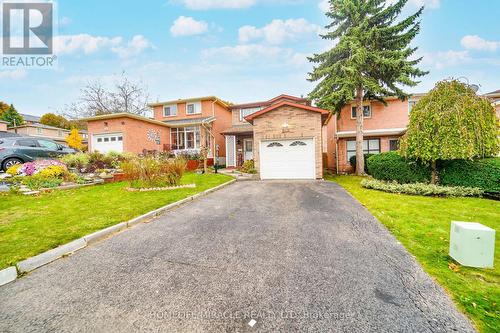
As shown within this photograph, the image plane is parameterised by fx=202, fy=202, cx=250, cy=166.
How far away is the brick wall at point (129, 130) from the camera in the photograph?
17.3 m

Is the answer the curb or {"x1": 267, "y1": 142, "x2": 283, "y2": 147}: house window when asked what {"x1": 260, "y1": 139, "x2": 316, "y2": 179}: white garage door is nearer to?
{"x1": 267, "y1": 142, "x2": 283, "y2": 147}: house window

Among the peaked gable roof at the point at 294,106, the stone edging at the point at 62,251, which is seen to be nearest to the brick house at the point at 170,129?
the peaked gable roof at the point at 294,106

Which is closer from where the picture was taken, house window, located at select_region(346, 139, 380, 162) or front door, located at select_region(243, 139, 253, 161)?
house window, located at select_region(346, 139, 380, 162)

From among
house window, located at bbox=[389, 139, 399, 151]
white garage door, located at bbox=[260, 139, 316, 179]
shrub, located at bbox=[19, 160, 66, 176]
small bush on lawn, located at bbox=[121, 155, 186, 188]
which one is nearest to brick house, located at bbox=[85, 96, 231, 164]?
white garage door, located at bbox=[260, 139, 316, 179]

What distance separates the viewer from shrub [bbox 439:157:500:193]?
7863 millimetres

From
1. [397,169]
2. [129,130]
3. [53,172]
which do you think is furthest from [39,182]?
[397,169]

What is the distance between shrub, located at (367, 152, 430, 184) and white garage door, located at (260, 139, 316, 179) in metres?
3.26

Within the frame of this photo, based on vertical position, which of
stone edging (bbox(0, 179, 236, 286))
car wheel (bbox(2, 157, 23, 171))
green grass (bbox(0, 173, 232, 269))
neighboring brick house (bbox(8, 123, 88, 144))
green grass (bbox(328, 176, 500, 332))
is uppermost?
neighboring brick house (bbox(8, 123, 88, 144))

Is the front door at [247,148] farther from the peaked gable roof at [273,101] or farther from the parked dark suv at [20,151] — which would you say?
the parked dark suv at [20,151]

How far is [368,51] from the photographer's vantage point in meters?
12.6

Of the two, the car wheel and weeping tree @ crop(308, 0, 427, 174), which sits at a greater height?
weeping tree @ crop(308, 0, 427, 174)

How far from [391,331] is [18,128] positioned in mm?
45179

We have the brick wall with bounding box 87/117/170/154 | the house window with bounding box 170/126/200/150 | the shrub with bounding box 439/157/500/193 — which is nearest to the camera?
the shrub with bounding box 439/157/500/193

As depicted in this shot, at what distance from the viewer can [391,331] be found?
1.88m
